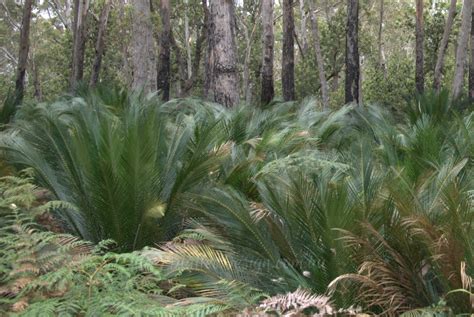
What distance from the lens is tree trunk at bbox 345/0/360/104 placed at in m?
13.8

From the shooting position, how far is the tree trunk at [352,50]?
13766 millimetres

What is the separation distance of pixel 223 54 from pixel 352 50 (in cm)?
527

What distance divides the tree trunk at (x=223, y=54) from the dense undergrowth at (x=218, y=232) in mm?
5013

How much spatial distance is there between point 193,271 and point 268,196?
0.69 metres

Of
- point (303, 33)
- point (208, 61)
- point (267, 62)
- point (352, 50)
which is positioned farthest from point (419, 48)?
→ point (303, 33)

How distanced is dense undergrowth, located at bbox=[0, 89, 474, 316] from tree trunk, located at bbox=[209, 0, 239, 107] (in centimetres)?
501

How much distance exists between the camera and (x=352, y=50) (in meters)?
14.0

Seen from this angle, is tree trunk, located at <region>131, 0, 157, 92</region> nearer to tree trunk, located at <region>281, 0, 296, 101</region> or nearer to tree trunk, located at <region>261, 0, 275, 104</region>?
tree trunk, located at <region>261, 0, 275, 104</region>

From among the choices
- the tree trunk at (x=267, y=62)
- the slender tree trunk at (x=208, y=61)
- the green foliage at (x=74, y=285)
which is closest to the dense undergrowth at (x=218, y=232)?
the green foliage at (x=74, y=285)

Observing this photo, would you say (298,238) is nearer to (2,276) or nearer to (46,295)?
(46,295)

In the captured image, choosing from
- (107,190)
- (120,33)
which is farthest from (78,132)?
(120,33)

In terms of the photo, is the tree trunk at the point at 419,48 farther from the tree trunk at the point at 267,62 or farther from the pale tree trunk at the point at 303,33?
the pale tree trunk at the point at 303,33

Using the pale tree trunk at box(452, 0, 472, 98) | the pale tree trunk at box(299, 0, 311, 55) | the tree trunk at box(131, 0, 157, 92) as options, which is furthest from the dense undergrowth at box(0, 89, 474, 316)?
the pale tree trunk at box(299, 0, 311, 55)

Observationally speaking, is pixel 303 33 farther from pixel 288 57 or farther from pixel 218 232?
pixel 218 232
